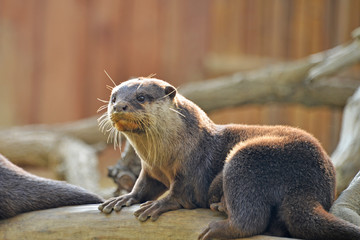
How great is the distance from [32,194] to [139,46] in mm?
4544

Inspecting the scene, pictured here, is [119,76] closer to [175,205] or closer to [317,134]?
[317,134]

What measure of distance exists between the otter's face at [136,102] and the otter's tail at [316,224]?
2.70ft

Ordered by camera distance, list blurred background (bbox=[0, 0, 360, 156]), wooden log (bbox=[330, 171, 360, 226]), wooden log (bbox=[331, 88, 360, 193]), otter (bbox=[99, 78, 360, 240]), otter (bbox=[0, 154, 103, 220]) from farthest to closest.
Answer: blurred background (bbox=[0, 0, 360, 156])
wooden log (bbox=[331, 88, 360, 193])
otter (bbox=[0, 154, 103, 220])
wooden log (bbox=[330, 171, 360, 226])
otter (bbox=[99, 78, 360, 240])

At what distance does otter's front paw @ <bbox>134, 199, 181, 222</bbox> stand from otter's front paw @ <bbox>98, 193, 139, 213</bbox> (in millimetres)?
136

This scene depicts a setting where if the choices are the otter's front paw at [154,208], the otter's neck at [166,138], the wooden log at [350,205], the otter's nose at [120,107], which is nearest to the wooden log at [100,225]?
the otter's front paw at [154,208]

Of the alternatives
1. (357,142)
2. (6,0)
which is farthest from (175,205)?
(6,0)

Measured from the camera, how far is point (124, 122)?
2812 mm

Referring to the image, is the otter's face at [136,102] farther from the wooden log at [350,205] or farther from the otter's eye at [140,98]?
the wooden log at [350,205]

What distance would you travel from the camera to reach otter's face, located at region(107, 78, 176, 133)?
281 cm

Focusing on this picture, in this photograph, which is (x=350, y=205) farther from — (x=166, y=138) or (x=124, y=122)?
(x=124, y=122)

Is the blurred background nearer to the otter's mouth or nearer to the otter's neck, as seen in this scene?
the otter's neck

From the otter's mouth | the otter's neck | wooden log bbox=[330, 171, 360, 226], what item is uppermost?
the otter's mouth

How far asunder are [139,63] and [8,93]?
67.5 inches

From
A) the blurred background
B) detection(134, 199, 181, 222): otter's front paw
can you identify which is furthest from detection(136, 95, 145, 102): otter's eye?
the blurred background
